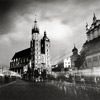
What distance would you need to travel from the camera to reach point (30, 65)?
971 inches

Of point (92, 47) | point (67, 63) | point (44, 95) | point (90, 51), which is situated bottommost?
point (44, 95)

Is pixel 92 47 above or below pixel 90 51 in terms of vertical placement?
above

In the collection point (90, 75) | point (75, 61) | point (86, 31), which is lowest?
point (90, 75)

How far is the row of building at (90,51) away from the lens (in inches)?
209

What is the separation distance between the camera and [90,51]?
5.65 m

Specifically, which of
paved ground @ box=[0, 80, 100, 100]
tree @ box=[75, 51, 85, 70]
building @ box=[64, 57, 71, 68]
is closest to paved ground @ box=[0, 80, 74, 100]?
paved ground @ box=[0, 80, 100, 100]

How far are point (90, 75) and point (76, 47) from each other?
87 cm

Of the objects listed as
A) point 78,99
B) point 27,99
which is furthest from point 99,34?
point 27,99

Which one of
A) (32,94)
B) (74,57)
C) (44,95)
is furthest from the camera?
(74,57)

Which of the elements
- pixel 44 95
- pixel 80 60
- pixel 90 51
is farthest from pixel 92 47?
pixel 44 95

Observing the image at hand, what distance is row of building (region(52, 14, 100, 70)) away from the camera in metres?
5.31

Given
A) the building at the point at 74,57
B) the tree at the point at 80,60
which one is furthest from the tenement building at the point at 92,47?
the building at the point at 74,57

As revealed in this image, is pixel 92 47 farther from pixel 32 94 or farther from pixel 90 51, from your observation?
pixel 32 94

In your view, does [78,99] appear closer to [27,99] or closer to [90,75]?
[27,99]
